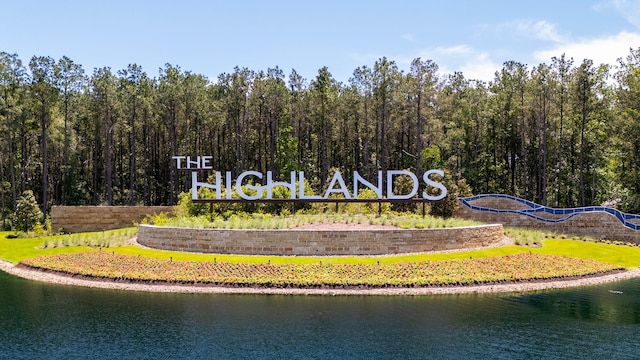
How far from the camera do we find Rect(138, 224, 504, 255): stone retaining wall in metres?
36.9

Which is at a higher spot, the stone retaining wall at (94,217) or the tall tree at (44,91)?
the tall tree at (44,91)

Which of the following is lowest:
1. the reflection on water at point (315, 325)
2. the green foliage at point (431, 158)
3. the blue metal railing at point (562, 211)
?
the reflection on water at point (315, 325)

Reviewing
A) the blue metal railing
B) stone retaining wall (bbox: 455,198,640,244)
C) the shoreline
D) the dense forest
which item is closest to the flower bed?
the shoreline

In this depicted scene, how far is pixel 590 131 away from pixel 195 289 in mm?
56643

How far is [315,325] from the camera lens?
74.7 ft

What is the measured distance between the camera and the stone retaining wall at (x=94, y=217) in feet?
175

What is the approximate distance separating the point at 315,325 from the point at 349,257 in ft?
44.6

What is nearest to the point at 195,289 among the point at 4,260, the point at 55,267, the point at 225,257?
the point at 225,257

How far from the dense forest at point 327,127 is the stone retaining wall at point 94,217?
996 cm

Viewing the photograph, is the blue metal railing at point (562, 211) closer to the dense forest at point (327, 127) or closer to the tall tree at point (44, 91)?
the dense forest at point (327, 127)

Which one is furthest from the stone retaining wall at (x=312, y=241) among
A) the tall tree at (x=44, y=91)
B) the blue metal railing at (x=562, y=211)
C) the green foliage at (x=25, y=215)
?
the tall tree at (x=44, y=91)

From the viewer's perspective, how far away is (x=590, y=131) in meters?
69.4

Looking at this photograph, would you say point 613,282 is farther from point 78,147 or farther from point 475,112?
point 78,147

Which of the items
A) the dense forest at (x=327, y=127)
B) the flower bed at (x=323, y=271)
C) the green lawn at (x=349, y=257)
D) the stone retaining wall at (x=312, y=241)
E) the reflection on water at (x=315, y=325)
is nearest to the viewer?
the reflection on water at (x=315, y=325)
